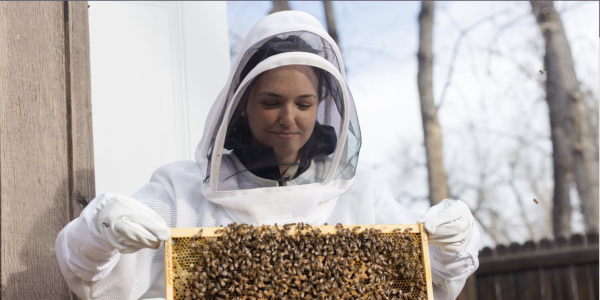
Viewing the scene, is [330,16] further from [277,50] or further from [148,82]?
[277,50]

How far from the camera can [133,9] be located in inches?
183

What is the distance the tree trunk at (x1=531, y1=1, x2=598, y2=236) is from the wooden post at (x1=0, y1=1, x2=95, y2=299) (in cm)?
875

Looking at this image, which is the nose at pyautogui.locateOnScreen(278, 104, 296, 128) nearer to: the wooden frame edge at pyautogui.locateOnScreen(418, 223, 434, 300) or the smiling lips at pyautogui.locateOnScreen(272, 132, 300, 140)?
the smiling lips at pyautogui.locateOnScreen(272, 132, 300, 140)

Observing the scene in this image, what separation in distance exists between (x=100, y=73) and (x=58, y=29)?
0.95 metres

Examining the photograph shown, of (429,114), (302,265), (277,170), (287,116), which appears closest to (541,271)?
(429,114)

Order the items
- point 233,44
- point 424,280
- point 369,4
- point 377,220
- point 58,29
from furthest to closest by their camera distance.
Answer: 1. point 369,4
2. point 233,44
3. point 58,29
4. point 377,220
5. point 424,280

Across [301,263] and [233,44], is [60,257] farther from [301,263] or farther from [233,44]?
[233,44]

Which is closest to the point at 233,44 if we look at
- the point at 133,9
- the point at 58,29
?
the point at 133,9

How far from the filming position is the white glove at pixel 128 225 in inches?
90.7

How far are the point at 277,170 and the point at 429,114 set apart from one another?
340 inches

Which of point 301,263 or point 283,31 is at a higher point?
point 283,31

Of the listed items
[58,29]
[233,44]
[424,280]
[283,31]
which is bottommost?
[424,280]

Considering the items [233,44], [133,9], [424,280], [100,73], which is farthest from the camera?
Result: [233,44]

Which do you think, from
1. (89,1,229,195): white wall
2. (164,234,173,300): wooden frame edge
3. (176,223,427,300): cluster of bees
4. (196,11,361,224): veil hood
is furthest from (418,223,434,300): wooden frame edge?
(89,1,229,195): white wall
